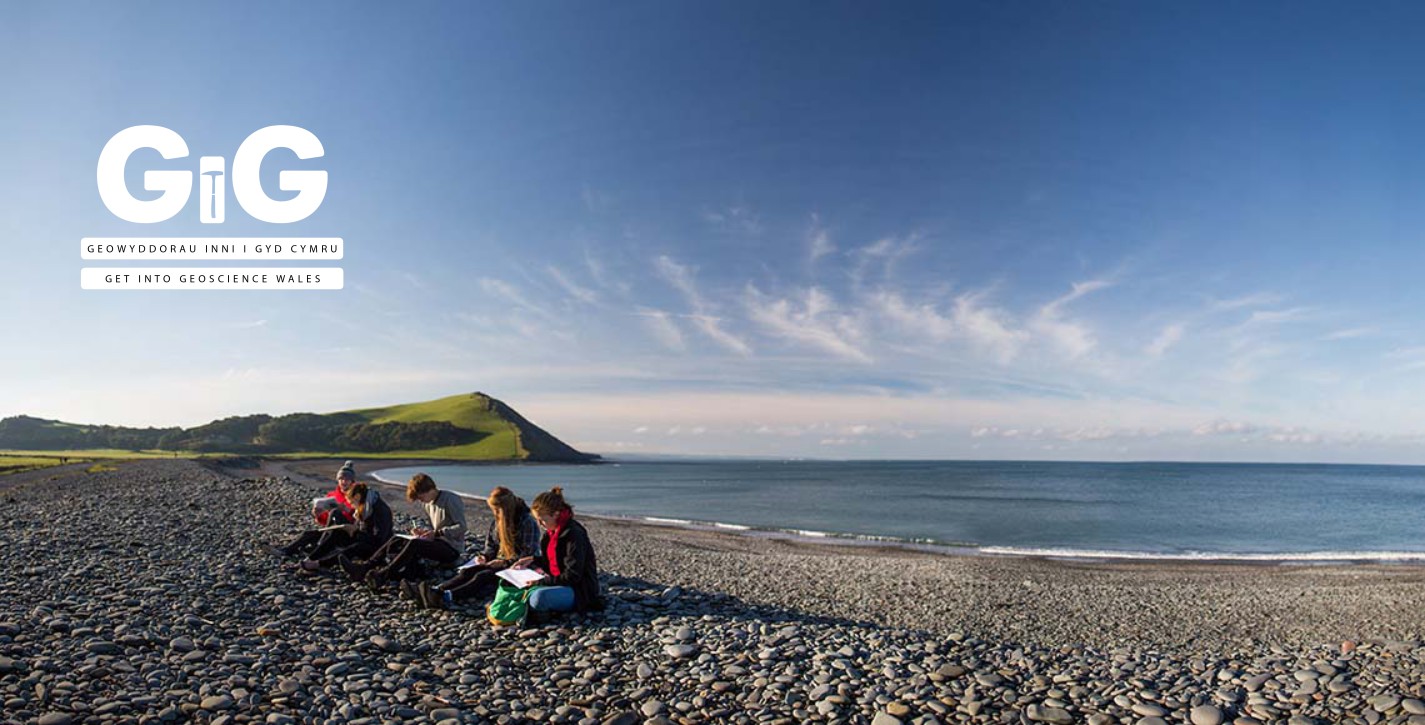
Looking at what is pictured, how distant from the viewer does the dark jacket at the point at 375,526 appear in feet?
46.8

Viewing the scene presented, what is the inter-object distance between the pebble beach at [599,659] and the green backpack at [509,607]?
0.26 metres

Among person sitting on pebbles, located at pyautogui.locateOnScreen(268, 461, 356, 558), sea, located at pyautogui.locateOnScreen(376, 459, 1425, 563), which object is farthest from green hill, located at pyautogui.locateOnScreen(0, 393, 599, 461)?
person sitting on pebbles, located at pyautogui.locateOnScreen(268, 461, 356, 558)

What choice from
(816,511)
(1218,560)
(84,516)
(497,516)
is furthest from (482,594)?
(816,511)

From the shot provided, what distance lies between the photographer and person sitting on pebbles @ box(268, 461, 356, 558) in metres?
14.9

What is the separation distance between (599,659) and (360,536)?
22.8 ft

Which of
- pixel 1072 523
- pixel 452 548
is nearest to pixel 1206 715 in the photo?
pixel 452 548

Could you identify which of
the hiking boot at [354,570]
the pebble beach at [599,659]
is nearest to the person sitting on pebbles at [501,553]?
the pebble beach at [599,659]

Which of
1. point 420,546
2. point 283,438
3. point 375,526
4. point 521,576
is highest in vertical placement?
point 375,526

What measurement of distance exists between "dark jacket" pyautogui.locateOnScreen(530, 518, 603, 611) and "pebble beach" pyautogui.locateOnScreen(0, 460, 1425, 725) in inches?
11.3

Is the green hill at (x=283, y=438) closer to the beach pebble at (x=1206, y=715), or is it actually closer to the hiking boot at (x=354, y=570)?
the hiking boot at (x=354, y=570)

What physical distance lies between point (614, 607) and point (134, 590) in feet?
25.5

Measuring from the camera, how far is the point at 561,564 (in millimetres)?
11641

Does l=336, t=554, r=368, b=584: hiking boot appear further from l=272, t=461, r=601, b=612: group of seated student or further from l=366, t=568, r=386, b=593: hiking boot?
l=366, t=568, r=386, b=593: hiking boot

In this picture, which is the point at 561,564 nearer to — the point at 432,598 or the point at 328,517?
the point at 432,598
